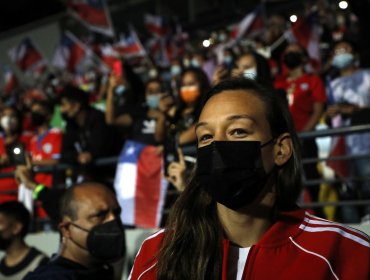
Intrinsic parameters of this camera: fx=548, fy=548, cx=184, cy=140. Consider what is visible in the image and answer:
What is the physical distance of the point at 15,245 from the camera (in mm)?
5070

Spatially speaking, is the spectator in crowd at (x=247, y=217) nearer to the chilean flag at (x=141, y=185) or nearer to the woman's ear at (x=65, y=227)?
the woman's ear at (x=65, y=227)

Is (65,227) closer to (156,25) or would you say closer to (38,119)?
(38,119)

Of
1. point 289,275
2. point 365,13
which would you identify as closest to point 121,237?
point 289,275

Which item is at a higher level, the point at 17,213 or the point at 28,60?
the point at 28,60

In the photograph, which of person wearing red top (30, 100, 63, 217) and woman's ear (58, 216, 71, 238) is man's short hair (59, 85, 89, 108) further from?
woman's ear (58, 216, 71, 238)

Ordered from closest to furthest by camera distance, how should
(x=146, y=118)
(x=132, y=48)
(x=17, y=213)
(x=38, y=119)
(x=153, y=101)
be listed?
(x=17, y=213) < (x=146, y=118) < (x=153, y=101) < (x=38, y=119) < (x=132, y=48)

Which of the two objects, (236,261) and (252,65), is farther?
(252,65)

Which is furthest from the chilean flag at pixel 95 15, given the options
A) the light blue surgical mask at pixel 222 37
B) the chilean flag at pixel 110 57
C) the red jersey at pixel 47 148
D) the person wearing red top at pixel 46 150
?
the light blue surgical mask at pixel 222 37

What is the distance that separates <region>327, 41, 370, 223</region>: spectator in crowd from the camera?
488 centimetres

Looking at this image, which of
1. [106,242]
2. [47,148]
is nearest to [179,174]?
[106,242]

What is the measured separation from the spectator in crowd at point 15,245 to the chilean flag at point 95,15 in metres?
5.10

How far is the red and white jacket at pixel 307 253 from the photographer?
6.40 feet

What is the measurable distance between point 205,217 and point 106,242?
1442mm

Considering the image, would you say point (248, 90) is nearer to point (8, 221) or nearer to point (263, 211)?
point (263, 211)
